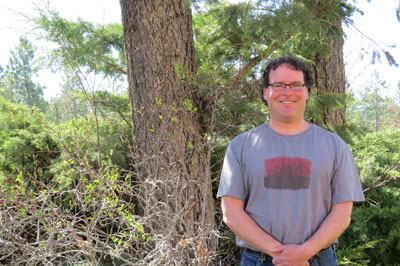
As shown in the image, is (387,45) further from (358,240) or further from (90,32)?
(90,32)

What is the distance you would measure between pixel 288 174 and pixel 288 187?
62 mm

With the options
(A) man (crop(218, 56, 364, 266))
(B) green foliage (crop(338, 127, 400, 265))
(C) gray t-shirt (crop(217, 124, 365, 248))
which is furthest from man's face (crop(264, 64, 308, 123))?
(B) green foliage (crop(338, 127, 400, 265))

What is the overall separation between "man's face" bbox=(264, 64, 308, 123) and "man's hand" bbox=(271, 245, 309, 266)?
62 cm

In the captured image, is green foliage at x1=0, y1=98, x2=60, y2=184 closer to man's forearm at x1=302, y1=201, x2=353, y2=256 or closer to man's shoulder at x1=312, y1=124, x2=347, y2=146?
man's shoulder at x1=312, y1=124, x2=347, y2=146

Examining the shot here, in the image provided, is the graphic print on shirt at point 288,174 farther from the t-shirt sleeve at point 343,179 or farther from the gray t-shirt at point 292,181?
the t-shirt sleeve at point 343,179

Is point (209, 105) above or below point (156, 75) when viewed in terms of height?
below

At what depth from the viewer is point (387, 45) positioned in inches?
161

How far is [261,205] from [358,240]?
2544mm

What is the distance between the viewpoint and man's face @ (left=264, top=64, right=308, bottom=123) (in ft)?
5.91

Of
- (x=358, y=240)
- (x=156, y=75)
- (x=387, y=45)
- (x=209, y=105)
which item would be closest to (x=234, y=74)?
(x=209, y=105)

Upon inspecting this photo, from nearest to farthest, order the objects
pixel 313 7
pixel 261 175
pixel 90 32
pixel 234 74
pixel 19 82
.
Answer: pixel 261 175 → pixel 313 7 → pixel 234 74 → pixel 90 32 → pixel 19 82

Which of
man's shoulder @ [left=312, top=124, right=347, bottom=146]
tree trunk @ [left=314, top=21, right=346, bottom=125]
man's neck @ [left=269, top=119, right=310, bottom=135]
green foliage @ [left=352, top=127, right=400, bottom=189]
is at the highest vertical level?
tree trunk @ [left=314, top=21, right=346, bottom=125]

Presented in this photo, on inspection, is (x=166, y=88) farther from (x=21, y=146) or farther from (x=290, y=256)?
(x=290, y=256)

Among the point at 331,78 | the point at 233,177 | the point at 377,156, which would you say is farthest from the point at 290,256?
the point at 331,78
